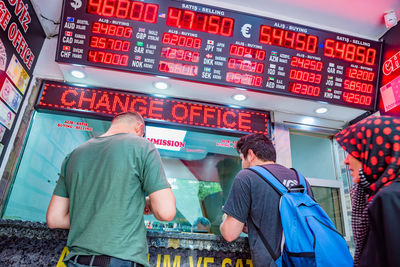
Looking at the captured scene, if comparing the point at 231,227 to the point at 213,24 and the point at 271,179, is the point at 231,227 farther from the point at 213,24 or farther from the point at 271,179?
the point at 213,24

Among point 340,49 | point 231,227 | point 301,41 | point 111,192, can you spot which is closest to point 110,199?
point 111,192

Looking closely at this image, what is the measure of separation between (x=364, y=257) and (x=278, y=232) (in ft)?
2.11

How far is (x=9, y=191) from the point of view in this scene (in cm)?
338

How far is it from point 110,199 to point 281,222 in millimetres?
972

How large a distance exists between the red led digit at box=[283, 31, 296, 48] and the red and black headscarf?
2586 mm

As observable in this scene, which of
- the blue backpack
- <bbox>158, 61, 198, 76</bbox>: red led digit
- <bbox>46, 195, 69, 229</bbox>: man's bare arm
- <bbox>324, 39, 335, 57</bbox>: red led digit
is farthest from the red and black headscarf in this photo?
<bbox>324, 39, 335, 57</bbox>: red led digit

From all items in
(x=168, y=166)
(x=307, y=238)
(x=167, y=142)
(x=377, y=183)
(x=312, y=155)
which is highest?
(x=312, y=155)

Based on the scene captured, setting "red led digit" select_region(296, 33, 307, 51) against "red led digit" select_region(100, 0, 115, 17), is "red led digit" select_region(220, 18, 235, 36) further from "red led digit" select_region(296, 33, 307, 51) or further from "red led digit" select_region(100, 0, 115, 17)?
"red led digit" select_region(100, 0, 115, 17)

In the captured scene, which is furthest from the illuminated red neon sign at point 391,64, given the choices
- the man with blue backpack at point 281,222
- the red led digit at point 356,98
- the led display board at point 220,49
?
the man with blue backpack at point 281,222

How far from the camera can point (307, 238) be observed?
1445 millimetres

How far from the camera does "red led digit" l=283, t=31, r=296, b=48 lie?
143 inches

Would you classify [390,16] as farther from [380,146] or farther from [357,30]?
[380,146]

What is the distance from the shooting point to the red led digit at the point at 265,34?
3568 mm

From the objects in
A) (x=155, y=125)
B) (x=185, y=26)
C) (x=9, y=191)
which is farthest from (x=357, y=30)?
(x=9, y=191)
